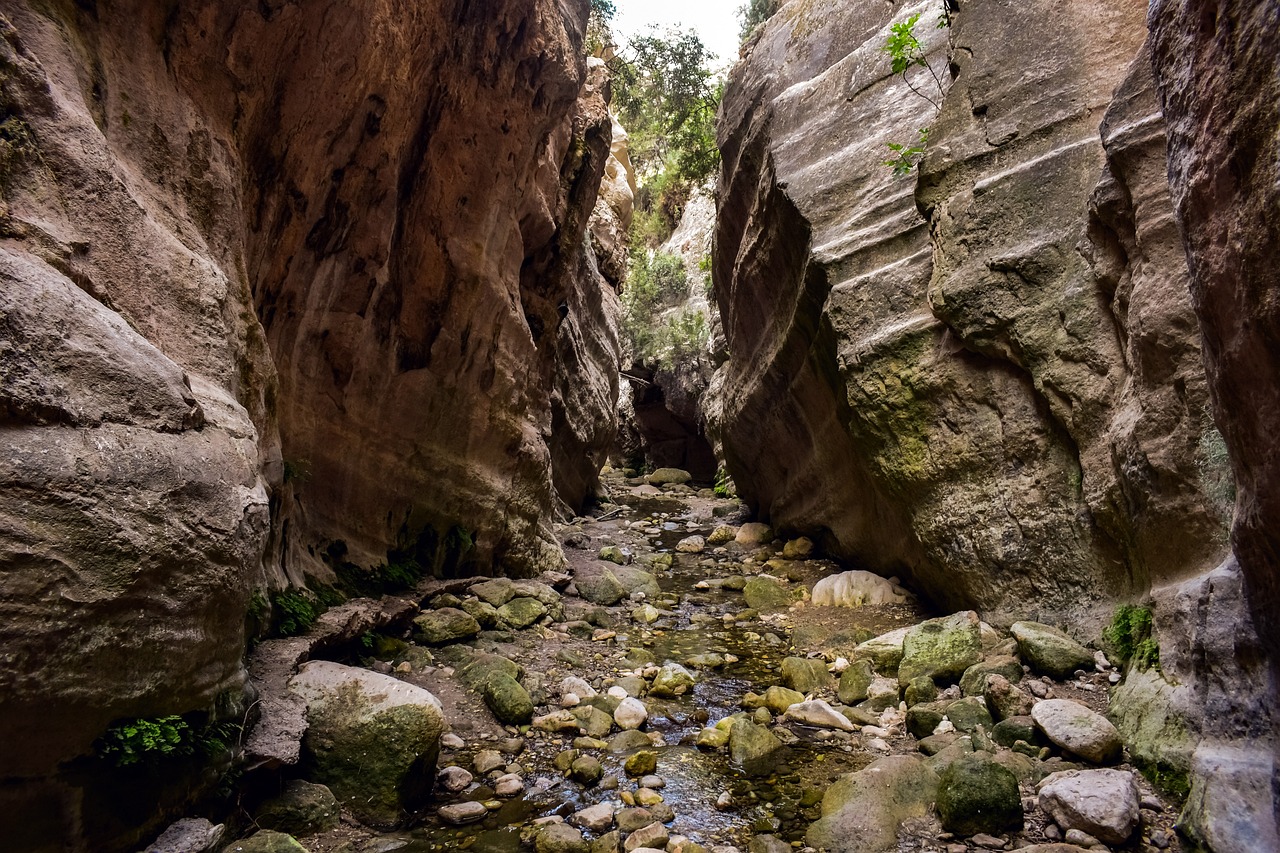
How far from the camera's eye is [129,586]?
9.28 ft

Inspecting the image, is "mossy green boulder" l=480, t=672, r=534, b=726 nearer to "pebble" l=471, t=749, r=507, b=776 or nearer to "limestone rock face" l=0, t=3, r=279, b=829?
"pebble" l=471, t=749, r=507, b=776

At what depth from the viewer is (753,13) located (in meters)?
20.1

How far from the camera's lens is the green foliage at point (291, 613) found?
201 inches

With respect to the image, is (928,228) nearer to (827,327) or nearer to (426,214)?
(827,327)

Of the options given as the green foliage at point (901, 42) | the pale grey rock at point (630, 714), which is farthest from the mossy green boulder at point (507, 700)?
the green foliage at point (901, 42)

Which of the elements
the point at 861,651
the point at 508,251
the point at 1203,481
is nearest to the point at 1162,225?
the point at 1203,481

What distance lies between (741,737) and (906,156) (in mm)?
6772

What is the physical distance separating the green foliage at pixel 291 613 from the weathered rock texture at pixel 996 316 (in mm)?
5956

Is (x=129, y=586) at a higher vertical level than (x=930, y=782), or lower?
higher

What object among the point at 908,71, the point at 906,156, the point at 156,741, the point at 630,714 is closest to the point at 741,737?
the point at 630,714

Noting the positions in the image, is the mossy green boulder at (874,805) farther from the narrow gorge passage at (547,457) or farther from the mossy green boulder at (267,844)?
the mossy green boulder at (267,844)

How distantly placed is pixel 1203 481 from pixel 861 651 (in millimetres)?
3445

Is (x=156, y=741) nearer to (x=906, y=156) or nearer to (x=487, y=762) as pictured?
(x=487, y=762)

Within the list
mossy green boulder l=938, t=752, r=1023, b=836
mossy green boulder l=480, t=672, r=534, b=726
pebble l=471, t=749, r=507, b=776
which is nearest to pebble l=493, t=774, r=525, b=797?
pebble l=471, t=749, r=507, b=776
